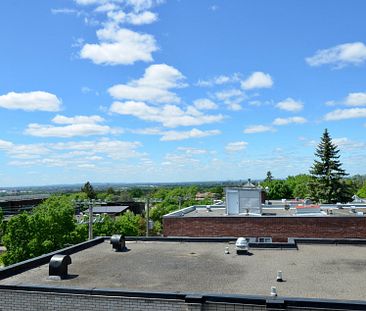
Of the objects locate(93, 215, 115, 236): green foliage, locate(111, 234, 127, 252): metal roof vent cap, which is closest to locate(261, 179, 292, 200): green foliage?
locate(93, 215, 115, 236): green foliage

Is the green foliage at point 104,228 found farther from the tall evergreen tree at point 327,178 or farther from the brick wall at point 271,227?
the tall evergreen tree at point 327,178

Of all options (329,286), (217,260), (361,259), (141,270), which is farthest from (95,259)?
(361,259)

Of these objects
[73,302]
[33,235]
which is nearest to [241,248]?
[73,302]

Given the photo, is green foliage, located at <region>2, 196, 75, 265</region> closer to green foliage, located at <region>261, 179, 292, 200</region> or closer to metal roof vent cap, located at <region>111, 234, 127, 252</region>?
metal roof vent cap, located at <region>111, 234, 127, 252</region>

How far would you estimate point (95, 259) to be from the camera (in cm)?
1577

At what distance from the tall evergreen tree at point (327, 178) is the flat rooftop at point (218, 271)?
48966 mm

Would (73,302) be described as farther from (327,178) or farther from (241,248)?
(327,178)

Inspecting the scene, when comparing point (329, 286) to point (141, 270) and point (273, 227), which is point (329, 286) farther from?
point (273, 227)

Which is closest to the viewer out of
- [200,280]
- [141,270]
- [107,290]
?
[107,290]

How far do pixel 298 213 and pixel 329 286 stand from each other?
63.5 ft

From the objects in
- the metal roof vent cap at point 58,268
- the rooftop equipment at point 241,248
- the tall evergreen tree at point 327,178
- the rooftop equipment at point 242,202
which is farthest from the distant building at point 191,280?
the tall evergreen tree at point 327,178

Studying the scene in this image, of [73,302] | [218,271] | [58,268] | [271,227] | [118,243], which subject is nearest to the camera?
[73,302]

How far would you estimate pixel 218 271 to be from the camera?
44.1ft

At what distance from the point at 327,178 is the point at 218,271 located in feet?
185
